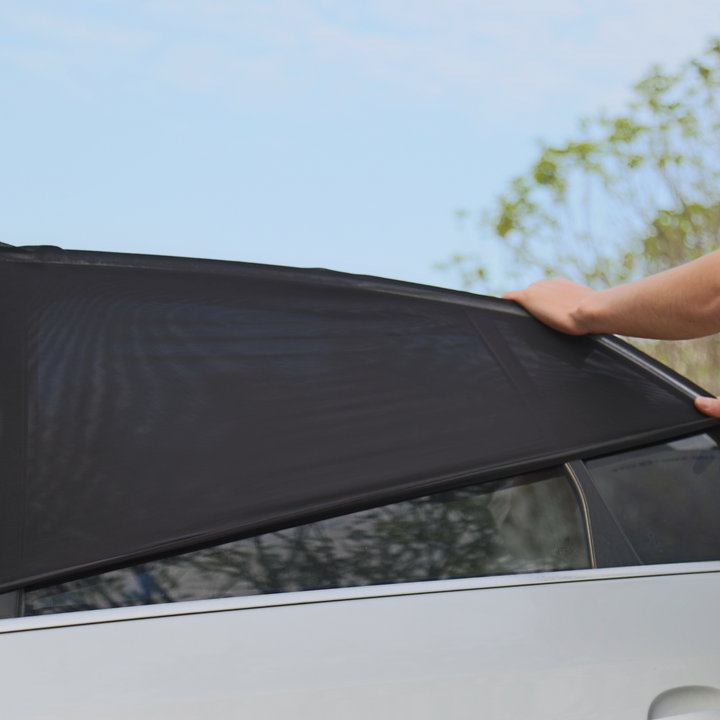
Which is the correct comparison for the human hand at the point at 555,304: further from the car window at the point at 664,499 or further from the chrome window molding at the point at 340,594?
the chrome window molding at the point at 340,594

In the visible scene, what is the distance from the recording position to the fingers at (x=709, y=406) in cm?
159

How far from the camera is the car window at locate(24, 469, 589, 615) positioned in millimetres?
1155

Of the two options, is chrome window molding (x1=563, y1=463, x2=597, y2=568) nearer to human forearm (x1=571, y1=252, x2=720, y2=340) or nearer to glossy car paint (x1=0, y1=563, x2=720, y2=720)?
glossy car paint (x1=0, y1=563, x2=720, y2=720)

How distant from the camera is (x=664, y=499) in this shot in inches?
57.4

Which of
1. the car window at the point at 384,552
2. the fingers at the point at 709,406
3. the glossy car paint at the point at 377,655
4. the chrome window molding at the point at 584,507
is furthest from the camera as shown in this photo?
the fingers at the point at 709,406

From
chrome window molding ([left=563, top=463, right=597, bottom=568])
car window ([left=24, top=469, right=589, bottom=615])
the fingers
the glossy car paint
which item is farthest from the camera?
the fingers

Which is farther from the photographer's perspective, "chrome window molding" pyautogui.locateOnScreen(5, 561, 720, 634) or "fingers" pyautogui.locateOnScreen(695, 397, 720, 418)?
"fingers" pyautogui.locateOnScreen(695, 397, 720, 418)

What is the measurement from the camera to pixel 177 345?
4.46 feet

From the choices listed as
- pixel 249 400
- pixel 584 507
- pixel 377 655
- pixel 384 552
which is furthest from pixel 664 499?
pixel 249 400

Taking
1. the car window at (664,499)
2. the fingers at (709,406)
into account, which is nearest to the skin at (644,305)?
the fingers at (709,406)

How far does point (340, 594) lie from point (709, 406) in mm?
1024

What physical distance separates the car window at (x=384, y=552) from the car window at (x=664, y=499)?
0.37 ft

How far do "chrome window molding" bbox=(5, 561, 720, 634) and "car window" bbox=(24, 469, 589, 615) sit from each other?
0.04m

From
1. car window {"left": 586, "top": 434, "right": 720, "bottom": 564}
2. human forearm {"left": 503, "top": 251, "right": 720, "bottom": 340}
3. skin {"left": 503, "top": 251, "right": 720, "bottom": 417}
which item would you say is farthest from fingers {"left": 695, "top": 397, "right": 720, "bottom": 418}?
human forearm {"left": 503, "top": 251, "right": 720, "bottom": 340}
